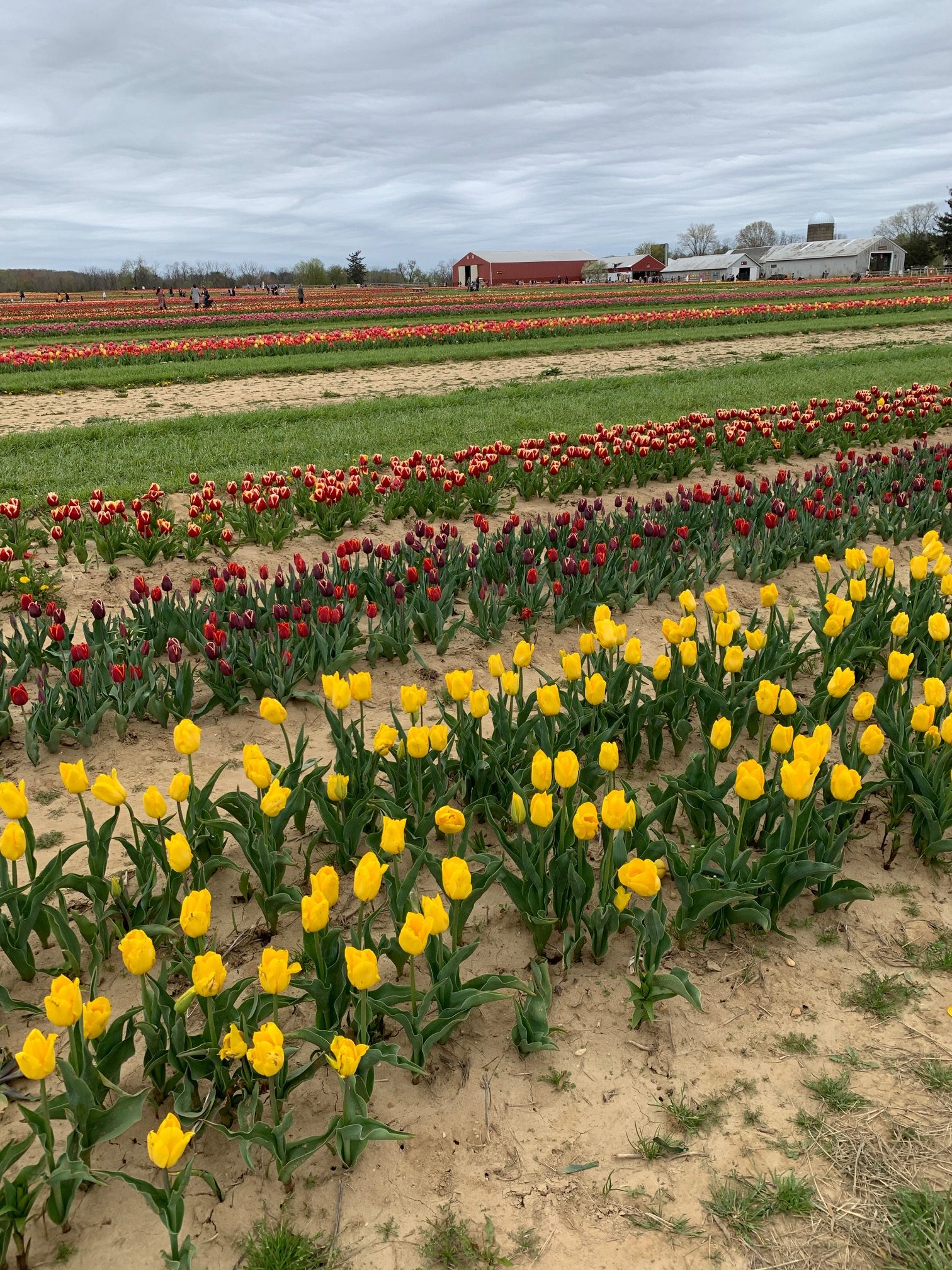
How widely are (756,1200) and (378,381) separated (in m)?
16.5

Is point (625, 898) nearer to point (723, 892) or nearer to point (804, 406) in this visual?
point (723, 892)

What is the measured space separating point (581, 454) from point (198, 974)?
6906 millimetres

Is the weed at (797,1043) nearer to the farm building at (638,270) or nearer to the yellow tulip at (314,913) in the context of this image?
the yellow tulip at (314,913)

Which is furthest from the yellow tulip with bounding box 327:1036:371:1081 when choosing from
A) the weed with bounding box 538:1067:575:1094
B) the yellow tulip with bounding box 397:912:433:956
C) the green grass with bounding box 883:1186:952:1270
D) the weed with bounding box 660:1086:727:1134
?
the green grass with bounding box 883:1186:952:1270

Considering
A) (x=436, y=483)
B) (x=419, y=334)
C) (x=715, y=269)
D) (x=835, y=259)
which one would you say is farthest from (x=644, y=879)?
(x=715, y=269)

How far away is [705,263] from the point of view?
300 feet

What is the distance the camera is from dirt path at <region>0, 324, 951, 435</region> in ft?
46.3

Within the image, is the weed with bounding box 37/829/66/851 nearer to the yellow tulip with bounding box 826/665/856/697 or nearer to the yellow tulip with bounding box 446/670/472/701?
the yellow tulip with bounding box 446/670/472/701

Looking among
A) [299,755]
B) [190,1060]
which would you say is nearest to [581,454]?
[299,755]

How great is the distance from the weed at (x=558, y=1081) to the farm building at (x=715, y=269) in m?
89.6

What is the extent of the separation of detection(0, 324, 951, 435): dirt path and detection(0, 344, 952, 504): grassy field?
152cm

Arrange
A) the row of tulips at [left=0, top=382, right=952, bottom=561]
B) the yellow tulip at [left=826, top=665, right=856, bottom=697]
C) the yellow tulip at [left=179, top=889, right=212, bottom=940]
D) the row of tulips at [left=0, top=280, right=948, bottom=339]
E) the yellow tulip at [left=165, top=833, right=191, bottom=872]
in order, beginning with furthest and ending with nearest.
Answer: the row of tulips at [left=0, top=280, right=948, bottom=339] < the row of tulips at [left=0, top=382, right=952, bottom=561] < the yellow tulip at [left=826, top=665, right=856, bottom=697] < the yellow tulip at [left=165, top=833, right=191, bottom=872] < the yellow tulip at [left=179, top=889, right=212, bottom=940]

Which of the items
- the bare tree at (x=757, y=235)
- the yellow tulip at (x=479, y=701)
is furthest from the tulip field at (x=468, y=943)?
the bare tree at (x=757, y=235)

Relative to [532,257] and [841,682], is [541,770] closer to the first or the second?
[841,682]
